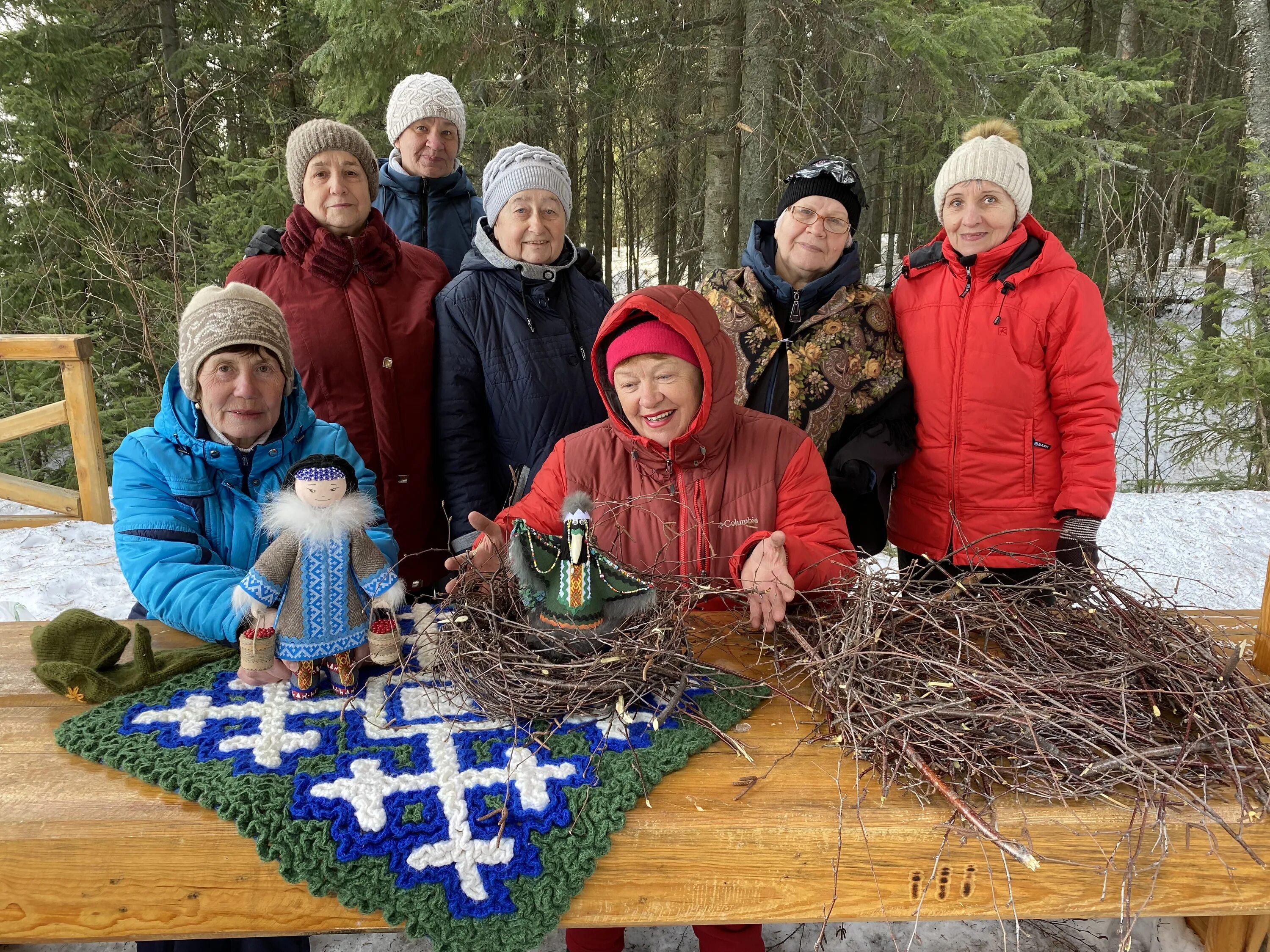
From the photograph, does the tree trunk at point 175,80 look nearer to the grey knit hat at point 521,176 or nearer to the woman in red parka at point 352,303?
the woman in red parka at point 352,303

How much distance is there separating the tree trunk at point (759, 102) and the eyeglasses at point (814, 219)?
328 cm

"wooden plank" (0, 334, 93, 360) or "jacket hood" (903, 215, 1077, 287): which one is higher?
"jacket hood" (903, 215, 1077, 287)

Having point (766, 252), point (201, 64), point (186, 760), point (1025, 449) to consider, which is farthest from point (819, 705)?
point (201, 64)

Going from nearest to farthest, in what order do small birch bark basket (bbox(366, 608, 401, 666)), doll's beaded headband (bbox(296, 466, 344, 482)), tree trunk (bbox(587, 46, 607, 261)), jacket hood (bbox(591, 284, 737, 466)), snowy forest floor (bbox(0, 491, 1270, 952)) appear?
doll's beaded headband (bbox(296, 466, 344, 482))
small birch bark basket (bbox(366, 608, 401, 666))
jacket hood (bbox(591, 284, 737, 466))
snowy forest floor (bbox(0, 491, 1270, 952))
tree trunk (bbox(587, 46, 607, 261))

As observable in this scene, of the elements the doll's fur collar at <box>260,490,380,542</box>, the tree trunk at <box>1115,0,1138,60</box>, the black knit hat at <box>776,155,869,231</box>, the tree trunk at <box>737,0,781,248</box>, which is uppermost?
the tree trunk at <box>1115,0,1138,60</box>

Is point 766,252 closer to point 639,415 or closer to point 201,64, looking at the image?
point 639,415

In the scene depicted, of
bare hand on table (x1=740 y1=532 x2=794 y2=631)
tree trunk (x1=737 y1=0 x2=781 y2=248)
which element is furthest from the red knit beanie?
tree trunk (x1=737 y1=0 x2=781 y2=248)

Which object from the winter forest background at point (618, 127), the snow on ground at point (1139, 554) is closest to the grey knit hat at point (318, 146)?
the snow on ground at point (1139, 554)

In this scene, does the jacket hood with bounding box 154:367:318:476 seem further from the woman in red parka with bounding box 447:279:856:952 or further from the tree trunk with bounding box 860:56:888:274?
the tree trunk with bounding box 860:56:888:274

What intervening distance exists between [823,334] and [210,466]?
6.02ft

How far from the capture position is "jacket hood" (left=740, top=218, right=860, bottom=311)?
8.32 feet

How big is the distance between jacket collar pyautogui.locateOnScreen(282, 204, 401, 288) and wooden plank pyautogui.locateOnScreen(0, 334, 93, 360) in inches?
127

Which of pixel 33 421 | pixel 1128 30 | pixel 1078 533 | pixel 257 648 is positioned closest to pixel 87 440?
pixel 33 421

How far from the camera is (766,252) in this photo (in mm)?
2672
